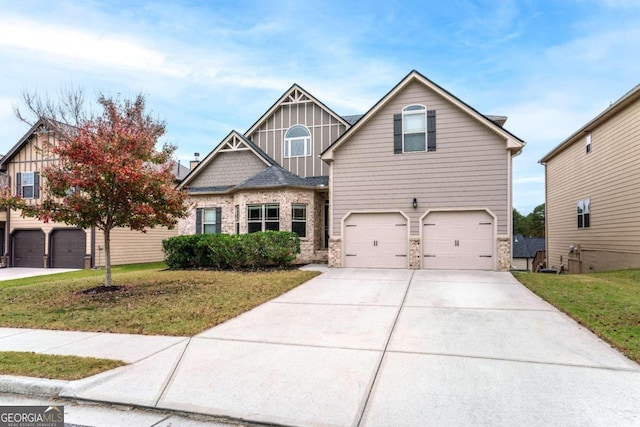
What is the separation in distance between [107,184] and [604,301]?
1186cm

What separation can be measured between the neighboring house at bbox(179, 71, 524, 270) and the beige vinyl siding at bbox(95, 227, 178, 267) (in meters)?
9.04

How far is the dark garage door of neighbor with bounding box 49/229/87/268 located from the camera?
66.6ft

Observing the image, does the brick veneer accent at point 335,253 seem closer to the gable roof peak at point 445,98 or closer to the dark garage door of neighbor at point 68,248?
the gable roof peak at point 445,98

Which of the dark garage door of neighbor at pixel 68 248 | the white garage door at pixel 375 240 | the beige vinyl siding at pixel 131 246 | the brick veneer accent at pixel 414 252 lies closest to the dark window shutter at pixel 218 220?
the beige vinyl siding at pixel 131 246

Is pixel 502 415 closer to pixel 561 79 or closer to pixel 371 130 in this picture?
pixel 371 130

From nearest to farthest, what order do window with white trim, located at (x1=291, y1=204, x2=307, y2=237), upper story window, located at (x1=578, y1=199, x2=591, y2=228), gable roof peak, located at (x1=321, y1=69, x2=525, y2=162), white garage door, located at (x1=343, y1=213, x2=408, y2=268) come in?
gable roof peak, located at (x1=321, y1=69, x2=525, y2=162) < white garage door, located at (x1=343, y1=213, x2=408, y2=268) < window with white trim, located at (x1=291, y1=204, x2=307, y2=237) < upper story window, located at (x1=578, y1=199, x2=591, y2=228)

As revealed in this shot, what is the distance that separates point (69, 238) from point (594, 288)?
23614mm

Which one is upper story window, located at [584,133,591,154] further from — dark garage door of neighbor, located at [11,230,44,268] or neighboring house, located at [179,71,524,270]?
dark garage door of neighbor, located at [11,230,44,268]

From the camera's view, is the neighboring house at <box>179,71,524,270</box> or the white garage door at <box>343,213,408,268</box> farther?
the white garage door at <box>343,213,408,268</box>

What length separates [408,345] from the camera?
17.5ft

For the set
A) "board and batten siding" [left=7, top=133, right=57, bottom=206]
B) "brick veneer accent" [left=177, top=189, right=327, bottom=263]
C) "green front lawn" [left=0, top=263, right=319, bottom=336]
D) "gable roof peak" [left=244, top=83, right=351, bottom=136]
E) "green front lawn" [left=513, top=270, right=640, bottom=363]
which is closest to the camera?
"green front lawn" [left=513, top=270, right=640, bottom=363]

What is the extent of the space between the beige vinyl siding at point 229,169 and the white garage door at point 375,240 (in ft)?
20.9

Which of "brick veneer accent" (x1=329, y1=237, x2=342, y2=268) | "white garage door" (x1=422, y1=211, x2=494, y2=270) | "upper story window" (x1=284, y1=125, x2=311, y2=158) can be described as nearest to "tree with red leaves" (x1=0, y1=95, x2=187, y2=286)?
"brick veneer accent" (x1=329, y1=237, x2=342, y2=268)

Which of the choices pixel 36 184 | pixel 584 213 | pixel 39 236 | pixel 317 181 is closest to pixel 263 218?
pixel 317 181
